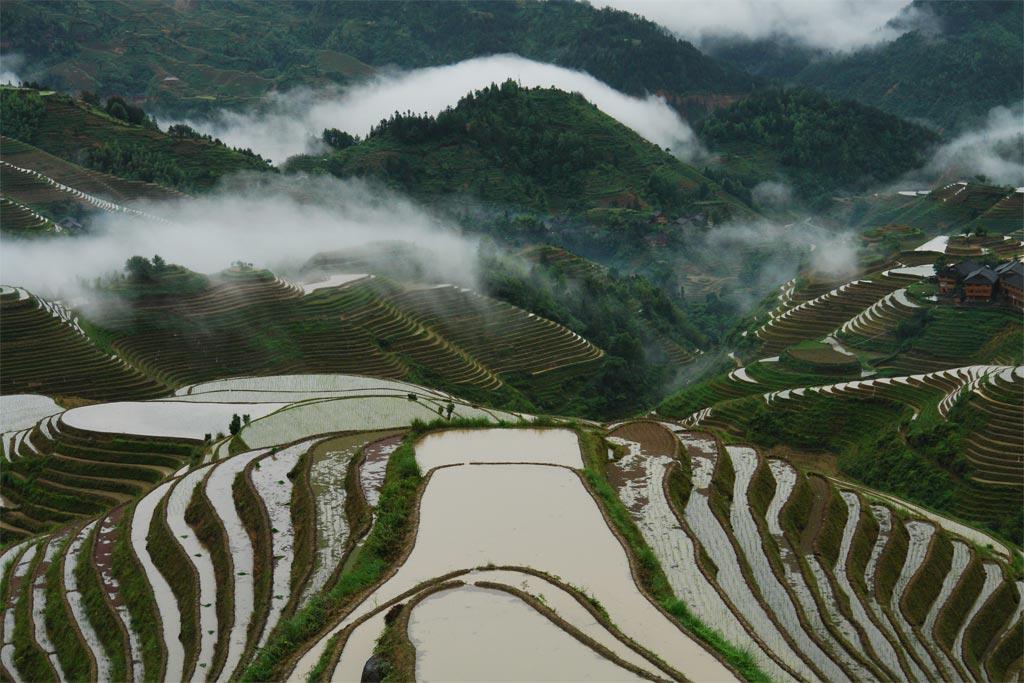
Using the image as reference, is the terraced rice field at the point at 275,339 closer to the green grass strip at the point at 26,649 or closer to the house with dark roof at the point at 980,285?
the house with dark roof at the point at 980,285

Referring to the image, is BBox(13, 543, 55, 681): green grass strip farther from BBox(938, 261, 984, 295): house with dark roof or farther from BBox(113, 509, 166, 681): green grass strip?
BBox(938, 261, 984, 295): house with dark roof

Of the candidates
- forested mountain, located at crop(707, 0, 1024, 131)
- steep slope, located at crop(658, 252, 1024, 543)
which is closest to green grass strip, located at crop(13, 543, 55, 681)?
steep slope, located at crop(658, 252, 1024, 543)

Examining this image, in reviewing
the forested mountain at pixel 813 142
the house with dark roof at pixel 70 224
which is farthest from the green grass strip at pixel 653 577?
the forested mountain at pixel 813 142

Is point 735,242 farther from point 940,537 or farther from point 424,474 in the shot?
point 424,474

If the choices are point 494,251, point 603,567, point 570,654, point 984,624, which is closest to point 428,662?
point 570,654

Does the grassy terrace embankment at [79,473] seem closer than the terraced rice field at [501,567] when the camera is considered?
No

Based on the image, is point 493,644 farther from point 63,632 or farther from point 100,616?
point 63,632

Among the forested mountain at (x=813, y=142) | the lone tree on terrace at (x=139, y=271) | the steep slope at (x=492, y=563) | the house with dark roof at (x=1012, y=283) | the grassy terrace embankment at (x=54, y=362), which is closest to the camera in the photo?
the steep slope at (x=492, y=563)
